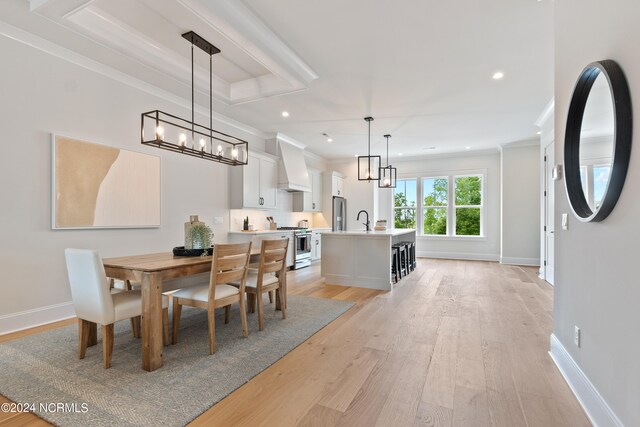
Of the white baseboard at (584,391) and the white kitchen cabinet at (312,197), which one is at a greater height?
the white kitchen cabinet at (312,197)

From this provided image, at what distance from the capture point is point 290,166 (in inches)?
264

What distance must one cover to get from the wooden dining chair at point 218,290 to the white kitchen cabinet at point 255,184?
9.19 ft

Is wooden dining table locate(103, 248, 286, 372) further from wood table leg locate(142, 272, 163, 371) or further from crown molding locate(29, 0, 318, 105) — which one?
crown molding locate(29, 0, 318, 105)

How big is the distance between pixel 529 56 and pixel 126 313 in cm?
450

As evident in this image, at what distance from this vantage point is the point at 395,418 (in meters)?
1.73

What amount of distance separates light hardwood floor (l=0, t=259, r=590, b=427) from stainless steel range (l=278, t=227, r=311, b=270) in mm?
2872

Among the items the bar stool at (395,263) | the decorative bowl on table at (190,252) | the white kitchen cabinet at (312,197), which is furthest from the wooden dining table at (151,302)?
the white kitchen cabinet at (312,197)

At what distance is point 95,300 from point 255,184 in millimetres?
3824

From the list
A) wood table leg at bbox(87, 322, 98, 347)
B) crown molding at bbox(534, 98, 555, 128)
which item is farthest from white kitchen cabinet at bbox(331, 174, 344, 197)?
wood table leg at bbox(87, 322, 98, 347)

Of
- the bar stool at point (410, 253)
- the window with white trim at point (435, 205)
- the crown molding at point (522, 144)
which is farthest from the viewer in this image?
the window with white trim at point (435, 205)

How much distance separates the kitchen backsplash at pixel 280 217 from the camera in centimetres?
573

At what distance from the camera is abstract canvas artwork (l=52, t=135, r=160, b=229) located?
3283 millimetres

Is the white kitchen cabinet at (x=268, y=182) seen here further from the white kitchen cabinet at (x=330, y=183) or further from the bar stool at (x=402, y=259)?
the bar stool at (x=402, y=259)

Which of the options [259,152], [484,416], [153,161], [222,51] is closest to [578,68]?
[484,416]
